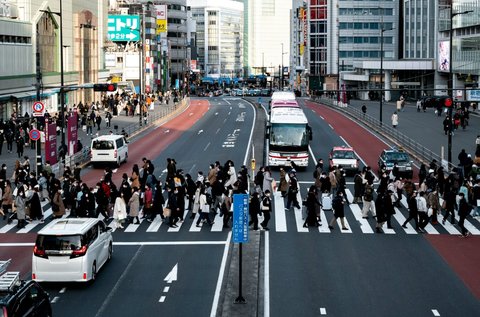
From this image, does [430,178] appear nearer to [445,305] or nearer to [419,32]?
[445,305]

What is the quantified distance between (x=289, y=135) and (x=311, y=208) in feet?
51.1

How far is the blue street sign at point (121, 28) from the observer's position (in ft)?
384

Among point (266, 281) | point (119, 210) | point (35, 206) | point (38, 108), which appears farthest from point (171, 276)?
point (38, 108)

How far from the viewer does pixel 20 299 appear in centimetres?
1449

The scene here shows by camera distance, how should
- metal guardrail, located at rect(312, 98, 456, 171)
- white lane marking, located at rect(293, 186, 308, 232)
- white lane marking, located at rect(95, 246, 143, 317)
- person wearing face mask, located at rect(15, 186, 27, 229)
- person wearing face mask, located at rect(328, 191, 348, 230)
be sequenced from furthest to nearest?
metal guardrail, located at rect(312, 98, 456, 171)
person wearing face mask, located at rect(15, 186, 27, 229)
white lane marking, located at rect(293, 186, 308, 232)
person wearing face mask, located at rect(328, 191, 348, 230)
white lane marking, located at rect(95, 246, 143, 317)

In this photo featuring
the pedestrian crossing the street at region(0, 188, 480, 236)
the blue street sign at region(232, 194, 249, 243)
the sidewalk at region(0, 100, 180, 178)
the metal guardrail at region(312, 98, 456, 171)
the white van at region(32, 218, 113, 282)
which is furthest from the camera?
the metal guardrail at region(312, 98, 456, 171)

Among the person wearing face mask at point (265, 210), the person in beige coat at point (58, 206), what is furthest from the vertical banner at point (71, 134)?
the person wearing face mask at point (265, 210)

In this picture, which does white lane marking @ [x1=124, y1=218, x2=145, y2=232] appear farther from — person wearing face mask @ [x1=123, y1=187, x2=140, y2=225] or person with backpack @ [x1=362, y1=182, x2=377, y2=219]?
person with backpack @ [x1=362, y1=182, x2=377, y2=219]

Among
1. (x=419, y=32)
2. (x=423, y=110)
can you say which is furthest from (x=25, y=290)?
(x=419, y=32)

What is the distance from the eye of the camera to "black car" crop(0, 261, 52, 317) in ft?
45.9

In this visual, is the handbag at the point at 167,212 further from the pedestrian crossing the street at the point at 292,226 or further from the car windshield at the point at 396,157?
the car windshield at the point at 396,157

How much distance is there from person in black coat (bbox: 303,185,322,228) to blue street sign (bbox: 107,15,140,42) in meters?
92.5

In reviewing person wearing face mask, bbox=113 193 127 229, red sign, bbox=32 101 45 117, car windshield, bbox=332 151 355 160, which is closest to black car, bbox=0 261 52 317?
person wearing face mask, bbox=113 193 127 229

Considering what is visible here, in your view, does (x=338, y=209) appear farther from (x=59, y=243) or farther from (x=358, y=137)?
(x=358, y=137)
